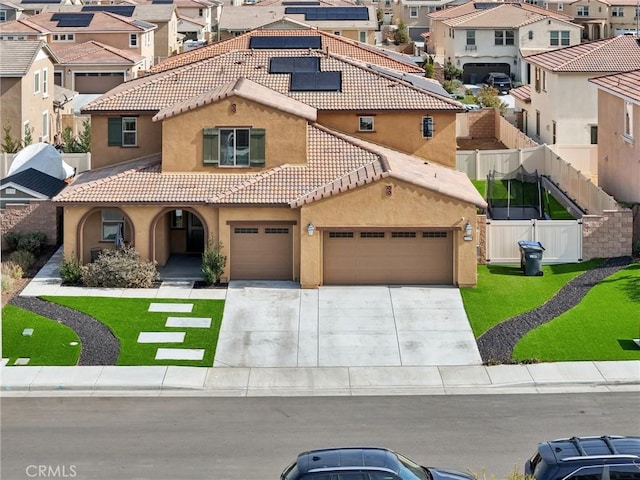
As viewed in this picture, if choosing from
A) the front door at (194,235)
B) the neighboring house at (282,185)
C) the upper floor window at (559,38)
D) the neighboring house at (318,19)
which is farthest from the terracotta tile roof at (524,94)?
the front door at (194,235)

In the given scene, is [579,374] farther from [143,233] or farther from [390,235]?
[143,233]

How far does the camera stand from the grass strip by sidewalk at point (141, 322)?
28.2 m

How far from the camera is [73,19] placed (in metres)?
82.9

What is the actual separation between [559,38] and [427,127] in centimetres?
4939

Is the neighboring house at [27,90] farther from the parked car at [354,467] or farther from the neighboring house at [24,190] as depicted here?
the parked car at [354,467]

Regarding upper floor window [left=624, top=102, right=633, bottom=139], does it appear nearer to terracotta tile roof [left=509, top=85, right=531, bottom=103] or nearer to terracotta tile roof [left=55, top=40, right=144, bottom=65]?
terracotta tile roof [left=509, top=85, right=531, bottom=103]

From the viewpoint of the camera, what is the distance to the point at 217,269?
3391 cm

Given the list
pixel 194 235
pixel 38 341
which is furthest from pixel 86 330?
pixel 194 235

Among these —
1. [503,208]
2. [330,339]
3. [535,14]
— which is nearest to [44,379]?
Answer: [330,339]

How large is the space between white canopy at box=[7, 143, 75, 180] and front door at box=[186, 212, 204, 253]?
835 cm

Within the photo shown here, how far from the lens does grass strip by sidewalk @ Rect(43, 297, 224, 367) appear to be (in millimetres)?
28219

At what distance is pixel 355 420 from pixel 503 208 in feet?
67.7

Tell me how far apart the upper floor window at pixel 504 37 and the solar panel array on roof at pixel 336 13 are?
1125 cm

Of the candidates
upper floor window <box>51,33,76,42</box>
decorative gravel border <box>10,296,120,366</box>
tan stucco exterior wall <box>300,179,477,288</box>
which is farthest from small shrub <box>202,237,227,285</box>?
upper floor window <box>51,33,76,42</box>
